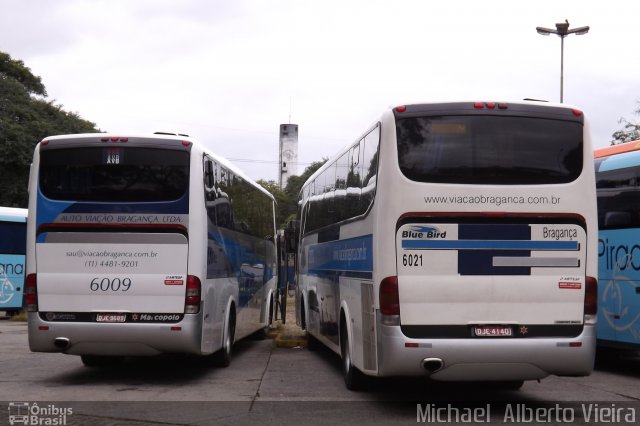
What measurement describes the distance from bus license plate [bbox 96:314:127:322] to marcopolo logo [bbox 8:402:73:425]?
166cm

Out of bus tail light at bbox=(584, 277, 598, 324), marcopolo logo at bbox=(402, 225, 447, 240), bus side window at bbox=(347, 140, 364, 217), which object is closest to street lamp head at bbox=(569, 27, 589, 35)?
bus side window at bbox=(347, 140, 364, 217)

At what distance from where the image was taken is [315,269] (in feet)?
46.9

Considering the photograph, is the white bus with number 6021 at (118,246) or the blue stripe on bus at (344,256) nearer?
the blue stripe on bus at (344,256)

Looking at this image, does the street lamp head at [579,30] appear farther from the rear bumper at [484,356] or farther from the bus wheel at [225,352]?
the rear bumper at [484,356]

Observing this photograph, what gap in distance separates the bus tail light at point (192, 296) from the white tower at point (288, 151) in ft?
377

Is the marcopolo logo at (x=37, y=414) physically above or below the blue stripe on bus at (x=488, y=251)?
below

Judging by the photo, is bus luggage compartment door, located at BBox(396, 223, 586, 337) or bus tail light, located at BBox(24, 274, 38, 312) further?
bus tail light, located at BBox(24, 274, 38, 312)

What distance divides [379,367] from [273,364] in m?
5.51

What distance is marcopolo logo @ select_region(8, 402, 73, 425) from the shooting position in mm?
8156

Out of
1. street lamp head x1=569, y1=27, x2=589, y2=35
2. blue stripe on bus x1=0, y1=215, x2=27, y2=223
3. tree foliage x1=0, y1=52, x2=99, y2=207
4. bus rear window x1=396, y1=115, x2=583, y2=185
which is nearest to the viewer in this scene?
bus rear window x1=396, y1=115, x2=583, y2=185

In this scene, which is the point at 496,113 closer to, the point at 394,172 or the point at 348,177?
the point at 394,172

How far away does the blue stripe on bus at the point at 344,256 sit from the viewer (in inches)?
366

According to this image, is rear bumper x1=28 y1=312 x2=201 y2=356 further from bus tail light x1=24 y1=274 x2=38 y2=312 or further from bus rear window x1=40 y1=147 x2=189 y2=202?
bus rear window x1=40 y1=147 x2=189 y2=202

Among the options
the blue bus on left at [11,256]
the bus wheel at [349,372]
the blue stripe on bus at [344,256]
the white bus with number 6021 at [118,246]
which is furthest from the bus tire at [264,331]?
the blue bus on left at [11,256]
